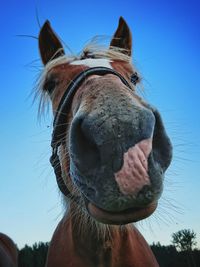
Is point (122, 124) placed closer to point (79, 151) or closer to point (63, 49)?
point (79, 151)

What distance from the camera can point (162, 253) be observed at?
67.1 metres

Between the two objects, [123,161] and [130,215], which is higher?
[123,161]

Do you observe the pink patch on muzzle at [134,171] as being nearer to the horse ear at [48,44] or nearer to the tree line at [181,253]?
the horse ear at [48,44]

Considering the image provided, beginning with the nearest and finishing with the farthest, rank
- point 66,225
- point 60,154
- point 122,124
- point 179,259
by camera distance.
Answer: point 122,124
point 60,154
point 66,225
point 179,259

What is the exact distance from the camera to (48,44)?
→ 4586 mm

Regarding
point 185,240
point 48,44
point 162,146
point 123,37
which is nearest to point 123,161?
point 162,146

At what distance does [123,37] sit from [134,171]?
3385 millimetres

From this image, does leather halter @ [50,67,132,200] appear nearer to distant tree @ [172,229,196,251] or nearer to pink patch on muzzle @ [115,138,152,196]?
pink patch on muzzle @ [115,138,152,196]

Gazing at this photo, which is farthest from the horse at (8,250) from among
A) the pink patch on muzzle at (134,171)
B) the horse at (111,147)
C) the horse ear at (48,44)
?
the pink patch on muzzle at (134,171)

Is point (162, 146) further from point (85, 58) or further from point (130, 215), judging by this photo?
point (85, 58)

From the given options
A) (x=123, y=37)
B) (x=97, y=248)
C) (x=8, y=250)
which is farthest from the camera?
(x=8, y=250)

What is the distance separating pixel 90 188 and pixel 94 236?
152cm

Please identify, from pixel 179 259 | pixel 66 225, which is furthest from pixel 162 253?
pixel 66 225

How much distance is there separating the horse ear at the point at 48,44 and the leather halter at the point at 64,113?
1.54m
